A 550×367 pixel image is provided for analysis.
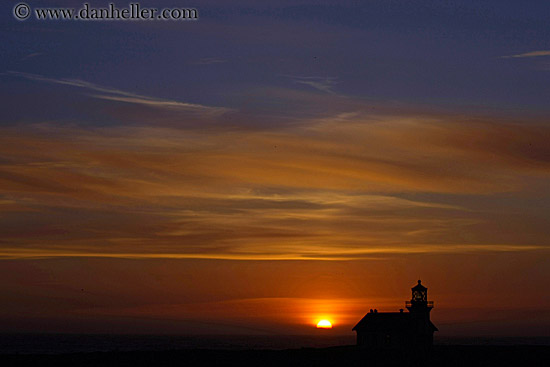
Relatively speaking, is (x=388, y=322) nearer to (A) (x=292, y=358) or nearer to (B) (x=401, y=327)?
(B) (x=401, y=327)

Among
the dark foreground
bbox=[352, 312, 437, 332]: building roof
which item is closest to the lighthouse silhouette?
bbox=[352, 312, 437, 332]: building roof

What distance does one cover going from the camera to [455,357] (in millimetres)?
58906

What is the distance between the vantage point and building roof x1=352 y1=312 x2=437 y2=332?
73.4 m

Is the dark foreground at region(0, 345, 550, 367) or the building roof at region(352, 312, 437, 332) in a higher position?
the building roof at region(352, 312, 437, 332)

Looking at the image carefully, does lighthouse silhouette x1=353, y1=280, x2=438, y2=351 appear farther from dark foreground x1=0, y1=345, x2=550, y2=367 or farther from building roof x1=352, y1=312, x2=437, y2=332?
dark foreground x1=0, y1=345, x2=550, y2=367

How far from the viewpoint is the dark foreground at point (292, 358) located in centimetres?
5366

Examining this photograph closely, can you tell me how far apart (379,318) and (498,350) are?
39.7ft

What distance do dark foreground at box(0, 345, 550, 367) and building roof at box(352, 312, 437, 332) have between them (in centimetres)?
771

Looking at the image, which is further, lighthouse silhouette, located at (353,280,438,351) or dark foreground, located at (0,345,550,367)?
lighthouse silhouette, located at (353,280,438,351)

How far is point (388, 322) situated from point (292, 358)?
717 inches

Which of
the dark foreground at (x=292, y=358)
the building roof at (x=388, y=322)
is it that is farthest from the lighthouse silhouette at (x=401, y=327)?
the dark foreground at (x=292, y=358)

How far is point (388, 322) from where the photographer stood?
73938mm

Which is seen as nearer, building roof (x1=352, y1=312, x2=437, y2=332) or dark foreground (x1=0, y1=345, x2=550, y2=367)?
dark foreground (x1=0, y1=345, x2=550, y2=367)

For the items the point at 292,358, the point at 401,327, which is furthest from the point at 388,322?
the point at 292,358
